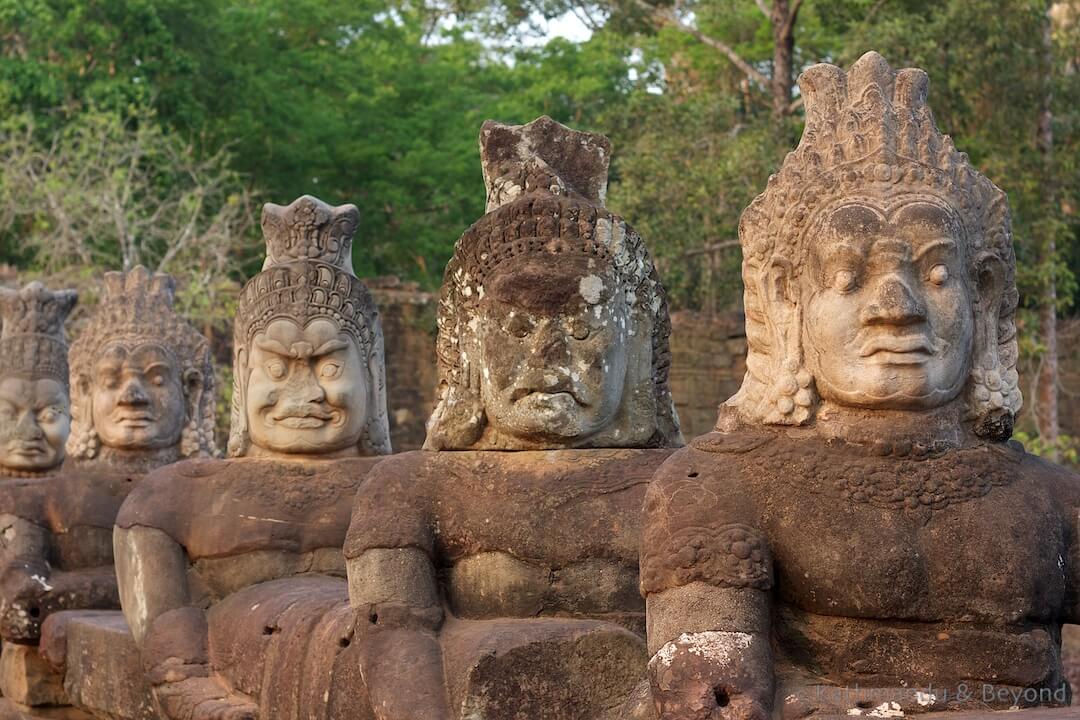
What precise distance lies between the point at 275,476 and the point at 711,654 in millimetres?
3377

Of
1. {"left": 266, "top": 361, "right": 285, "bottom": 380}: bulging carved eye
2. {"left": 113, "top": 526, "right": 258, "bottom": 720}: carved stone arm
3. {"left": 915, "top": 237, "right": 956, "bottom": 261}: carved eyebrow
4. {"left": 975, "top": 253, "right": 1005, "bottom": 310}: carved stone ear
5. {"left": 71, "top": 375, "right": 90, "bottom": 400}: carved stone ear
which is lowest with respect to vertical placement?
→ {"left": 113, "top": 526, "right": 258, "bottom": 720}: carved stone arm

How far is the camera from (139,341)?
8742 mm

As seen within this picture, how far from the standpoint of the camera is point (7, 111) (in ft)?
68.2

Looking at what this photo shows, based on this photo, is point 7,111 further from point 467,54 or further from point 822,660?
point 822,660

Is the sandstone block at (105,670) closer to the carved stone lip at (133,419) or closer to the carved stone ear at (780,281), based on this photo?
the carved stone lip at (133,419)

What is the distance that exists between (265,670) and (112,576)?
269 centimetres

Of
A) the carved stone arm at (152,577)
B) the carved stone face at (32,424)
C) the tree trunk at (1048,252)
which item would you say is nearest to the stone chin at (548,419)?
the carved stone arm at (152,577)

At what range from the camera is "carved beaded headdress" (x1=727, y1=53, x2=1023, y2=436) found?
4.58m

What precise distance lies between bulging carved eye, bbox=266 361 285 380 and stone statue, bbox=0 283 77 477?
2.93m

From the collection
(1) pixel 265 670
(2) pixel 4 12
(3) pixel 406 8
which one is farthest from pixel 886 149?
(3) pixel 406 8

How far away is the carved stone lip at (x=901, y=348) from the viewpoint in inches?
175

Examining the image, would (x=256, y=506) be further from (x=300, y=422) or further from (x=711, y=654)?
(x=711, y=654)

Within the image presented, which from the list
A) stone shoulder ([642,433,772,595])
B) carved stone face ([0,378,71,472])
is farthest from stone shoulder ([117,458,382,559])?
stone shoulder ([642,433,772,595])

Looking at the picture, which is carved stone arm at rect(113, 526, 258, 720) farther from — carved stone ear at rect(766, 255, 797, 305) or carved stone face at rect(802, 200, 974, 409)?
carved stone face at rect(802, 200, 974, 409)
